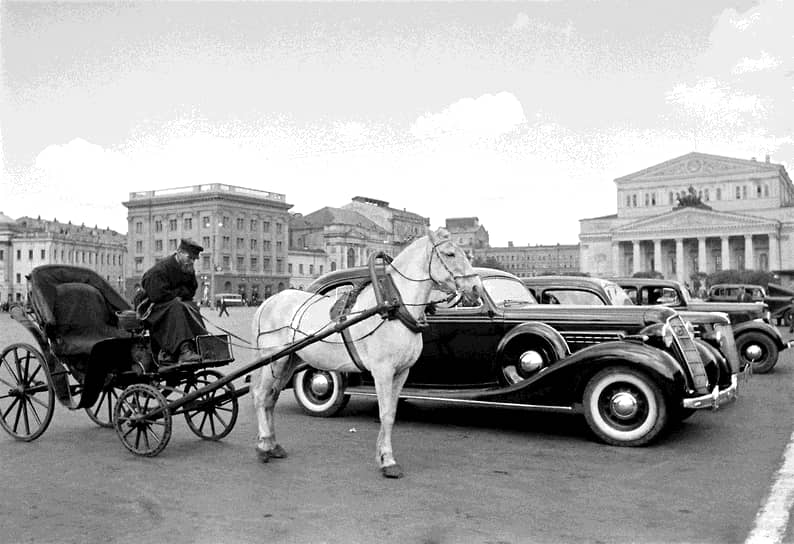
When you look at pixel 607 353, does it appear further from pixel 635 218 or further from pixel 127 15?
pixel 635 218

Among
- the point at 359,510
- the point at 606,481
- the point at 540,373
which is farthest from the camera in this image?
the point at 540,373

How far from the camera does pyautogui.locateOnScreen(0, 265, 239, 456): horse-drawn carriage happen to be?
7.57 meters

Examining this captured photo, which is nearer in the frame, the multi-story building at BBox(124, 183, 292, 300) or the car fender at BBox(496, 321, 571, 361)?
the car fender at BBox(496, 321, 571, 361)

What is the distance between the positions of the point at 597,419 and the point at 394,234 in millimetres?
112153

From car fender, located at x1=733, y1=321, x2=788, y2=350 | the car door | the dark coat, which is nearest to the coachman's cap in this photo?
the dark coat

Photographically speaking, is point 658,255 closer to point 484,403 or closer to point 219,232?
point 219,232

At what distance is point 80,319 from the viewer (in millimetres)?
8344

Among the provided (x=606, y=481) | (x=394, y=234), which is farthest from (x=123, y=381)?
(x=394, y=234)

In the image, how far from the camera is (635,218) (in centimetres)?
11588

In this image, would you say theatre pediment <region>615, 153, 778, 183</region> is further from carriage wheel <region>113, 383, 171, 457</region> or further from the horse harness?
carriage wheel <region>113, 383, 171, 457</region>

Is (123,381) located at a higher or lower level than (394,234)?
lower

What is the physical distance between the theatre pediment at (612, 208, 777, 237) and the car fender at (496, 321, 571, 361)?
102376mm

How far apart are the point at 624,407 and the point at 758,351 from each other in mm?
9898

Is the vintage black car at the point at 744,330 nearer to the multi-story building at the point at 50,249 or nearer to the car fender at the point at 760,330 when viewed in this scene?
the car fender at the point at 760,330
